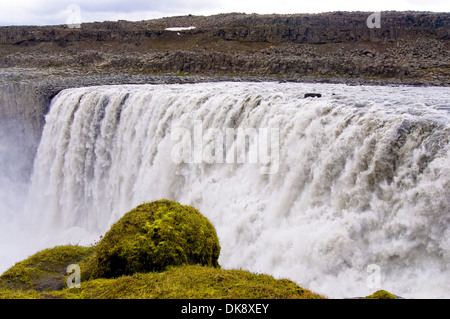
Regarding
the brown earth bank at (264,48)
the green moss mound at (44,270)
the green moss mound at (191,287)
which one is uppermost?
the brown earth bank at (264,48)

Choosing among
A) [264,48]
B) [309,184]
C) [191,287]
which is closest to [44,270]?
[191,287]

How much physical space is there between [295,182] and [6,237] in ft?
67.7

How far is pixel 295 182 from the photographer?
40.1 ft

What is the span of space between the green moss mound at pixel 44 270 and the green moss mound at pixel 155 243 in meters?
1.19

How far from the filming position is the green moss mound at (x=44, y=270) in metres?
8.20

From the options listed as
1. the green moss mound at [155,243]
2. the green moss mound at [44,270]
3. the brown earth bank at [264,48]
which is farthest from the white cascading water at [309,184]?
the brown earth bank at [264,48]

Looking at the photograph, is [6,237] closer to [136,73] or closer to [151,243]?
[151,243]

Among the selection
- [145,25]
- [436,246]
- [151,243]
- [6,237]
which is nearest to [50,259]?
[151,243]

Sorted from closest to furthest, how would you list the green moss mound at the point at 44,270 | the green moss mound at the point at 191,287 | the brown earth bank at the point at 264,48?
the green moss mound at the point at 191,287
the green moss mound at the point at 44,270
the brown earth bank at the point at 264,48

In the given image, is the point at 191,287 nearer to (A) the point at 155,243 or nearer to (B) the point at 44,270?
(A) the point at 155,243

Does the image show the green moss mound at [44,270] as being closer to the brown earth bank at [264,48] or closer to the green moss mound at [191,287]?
the green moss mound at [191,287]

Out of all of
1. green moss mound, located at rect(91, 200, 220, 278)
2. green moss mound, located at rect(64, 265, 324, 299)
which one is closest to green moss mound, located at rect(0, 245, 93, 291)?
green moss mound, located at rect(91, 200, 220, 278)

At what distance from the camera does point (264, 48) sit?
5594 centimetres

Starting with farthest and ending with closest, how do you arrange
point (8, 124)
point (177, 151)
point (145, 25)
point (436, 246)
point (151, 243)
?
1. point (145, 25)
2. point (8, 124)
3. point (177, 151)
4. point (436, 246)
5. point (151, 243)
